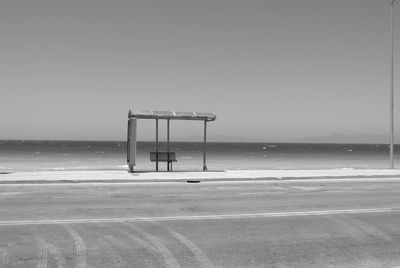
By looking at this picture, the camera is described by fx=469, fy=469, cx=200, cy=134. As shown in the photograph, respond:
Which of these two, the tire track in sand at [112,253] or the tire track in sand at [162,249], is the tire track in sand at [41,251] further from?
the tire track in sand at [162,249]

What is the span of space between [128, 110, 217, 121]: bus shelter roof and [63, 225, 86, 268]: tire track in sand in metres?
11.8

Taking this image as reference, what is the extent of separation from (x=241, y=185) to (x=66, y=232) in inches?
376

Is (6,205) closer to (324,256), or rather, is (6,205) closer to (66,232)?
(66,232)

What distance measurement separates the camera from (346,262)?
6.26m

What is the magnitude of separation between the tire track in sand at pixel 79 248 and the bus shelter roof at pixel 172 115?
1180cm

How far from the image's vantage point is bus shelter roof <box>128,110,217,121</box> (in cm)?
1980

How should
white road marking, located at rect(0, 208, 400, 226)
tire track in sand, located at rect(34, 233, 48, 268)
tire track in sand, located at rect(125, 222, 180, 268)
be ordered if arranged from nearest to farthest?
tire track in sand, located at rect(34, 233, 48, 268)
tire track in sand, located at rect(125, 222, 180, 268)
white road marking, located at rect(0, 208, 400, 226)

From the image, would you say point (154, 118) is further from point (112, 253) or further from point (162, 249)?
point (112, 253)

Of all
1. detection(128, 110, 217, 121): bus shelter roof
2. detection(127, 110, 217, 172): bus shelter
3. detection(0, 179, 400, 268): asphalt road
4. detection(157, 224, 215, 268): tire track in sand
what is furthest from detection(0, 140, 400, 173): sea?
detection(157, 224, 215, 268): tire track in sand

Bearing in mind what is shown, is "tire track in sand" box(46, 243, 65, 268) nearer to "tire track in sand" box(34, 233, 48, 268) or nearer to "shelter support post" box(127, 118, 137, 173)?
"tire track in sand" box(34, 233, 48, 268)

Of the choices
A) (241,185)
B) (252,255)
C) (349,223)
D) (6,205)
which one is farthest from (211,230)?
(241,185)

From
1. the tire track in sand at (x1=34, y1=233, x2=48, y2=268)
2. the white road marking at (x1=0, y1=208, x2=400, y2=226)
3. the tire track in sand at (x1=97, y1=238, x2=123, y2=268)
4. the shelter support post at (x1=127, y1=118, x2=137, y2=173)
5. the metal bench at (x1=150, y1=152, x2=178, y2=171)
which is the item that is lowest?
the white road marking at (x1=0, y1=208, x2=400, y2=226)

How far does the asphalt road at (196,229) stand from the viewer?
20.7ft

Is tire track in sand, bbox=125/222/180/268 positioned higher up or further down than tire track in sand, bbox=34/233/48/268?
further down
